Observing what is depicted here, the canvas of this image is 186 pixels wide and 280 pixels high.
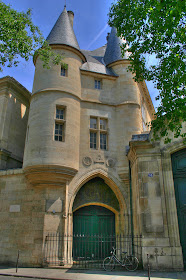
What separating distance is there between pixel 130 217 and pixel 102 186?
238 cm

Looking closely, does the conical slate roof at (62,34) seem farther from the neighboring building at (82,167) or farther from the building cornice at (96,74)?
the building cornice at (96,74)

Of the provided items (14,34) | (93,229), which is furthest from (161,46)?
(93,229)

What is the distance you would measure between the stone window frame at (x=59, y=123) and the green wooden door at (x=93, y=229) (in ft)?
13.8

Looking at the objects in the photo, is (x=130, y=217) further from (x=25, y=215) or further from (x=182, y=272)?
(x=25, y=215)

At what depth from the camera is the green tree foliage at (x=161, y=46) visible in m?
8.19

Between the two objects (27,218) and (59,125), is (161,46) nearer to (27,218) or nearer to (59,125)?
(59,125)

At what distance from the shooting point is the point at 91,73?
52.7 feet

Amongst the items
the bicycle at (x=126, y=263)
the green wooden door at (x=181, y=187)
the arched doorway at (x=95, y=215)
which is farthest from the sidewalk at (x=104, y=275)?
the arched doorway at (x=95, y=215)

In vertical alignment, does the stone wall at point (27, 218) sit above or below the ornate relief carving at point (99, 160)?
below

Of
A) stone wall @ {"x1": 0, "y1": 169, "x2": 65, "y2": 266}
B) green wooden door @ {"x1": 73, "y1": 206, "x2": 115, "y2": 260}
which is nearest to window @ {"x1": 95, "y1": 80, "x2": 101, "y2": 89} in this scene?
stone wall @ {"x1": 0, "y1": 169, "x2": 65, "y2": 266}

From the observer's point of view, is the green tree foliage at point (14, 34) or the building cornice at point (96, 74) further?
the building cornice at point (96, 74)

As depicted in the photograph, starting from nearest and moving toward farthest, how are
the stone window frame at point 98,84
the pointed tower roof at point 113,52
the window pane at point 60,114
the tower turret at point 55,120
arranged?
the tower turret at point 55,120 < the window pane at point 60,114 < the stone window frame at point 98,84 < the pointed tower roof at point 113,52

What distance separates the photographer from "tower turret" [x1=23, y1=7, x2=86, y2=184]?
12727mm

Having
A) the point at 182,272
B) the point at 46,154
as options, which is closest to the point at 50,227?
the point at 46,154
